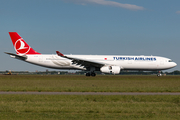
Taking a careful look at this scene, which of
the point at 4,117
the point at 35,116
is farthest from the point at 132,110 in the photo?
the point at 4,117

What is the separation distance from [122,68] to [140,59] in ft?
13.3

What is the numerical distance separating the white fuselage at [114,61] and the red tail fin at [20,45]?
77.7 inches

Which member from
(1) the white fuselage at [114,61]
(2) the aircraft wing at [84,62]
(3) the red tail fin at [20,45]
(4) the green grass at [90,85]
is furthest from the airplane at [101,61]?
(4) the green grass at [90,85]

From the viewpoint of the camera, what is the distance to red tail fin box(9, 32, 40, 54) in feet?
174

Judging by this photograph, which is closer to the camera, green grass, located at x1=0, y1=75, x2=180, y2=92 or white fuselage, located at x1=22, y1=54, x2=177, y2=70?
green grass, located at x1=0, y1=75, x2=180, y2=92

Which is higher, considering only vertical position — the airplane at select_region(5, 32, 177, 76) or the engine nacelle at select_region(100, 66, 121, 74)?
the airplane at select_region(5, 32, 177, 76)

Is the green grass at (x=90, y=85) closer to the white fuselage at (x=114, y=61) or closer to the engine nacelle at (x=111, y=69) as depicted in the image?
the engine nacelle at (x=111, y=69)

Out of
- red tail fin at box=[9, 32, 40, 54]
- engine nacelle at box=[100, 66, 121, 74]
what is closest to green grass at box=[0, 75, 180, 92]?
engine nacelle at box=[100, 66, 121, 74]

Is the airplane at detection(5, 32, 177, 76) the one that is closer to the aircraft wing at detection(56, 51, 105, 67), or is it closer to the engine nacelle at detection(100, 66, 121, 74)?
the aircraft wing at detection(56, 51, 105, 67)

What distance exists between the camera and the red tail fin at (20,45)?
52.9m

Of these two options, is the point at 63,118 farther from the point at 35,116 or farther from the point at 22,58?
the point at 22,58

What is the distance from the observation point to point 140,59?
5075cm

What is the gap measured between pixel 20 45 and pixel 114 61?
19946 mm

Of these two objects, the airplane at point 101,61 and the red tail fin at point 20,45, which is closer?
the airplane at point 101,61
